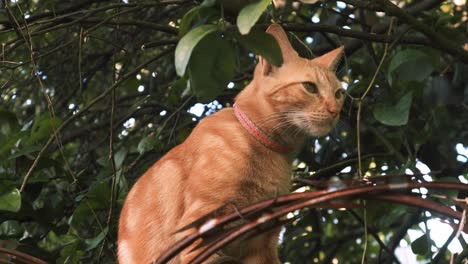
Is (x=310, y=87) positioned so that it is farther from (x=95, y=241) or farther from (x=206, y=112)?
(x=206, y=112)

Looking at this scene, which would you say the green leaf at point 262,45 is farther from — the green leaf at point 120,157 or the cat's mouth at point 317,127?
the green leaf at point 120,157

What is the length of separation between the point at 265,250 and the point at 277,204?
1.10 metres

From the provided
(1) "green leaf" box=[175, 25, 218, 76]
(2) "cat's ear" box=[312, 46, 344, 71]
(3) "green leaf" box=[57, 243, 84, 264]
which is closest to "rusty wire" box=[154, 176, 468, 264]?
(1) "green leaf" box=[175, 25, 218, 76]

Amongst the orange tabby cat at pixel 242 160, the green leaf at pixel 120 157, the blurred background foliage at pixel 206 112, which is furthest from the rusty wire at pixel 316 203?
the green leaf at pixel 120 157

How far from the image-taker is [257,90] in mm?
2484

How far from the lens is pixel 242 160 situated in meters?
2.24

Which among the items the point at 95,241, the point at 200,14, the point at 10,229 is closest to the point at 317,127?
the point at 200,14

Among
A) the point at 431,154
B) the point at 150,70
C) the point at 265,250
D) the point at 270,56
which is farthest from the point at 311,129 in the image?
the point at 150,70

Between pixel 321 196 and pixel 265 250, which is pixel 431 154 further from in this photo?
pixel 321 196

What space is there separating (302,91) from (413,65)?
362 mm

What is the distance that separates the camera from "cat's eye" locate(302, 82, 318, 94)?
7.84 ft

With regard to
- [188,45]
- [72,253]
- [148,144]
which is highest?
[188,45]

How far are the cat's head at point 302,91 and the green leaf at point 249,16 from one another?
2.43ft

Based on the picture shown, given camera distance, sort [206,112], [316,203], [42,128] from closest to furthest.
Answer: [316,203] → [42,128] → [206,112]
